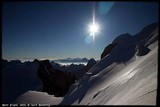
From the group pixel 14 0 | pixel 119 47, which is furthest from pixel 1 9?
pixel 119 47

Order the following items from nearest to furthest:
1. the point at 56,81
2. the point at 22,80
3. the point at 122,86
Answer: the point at 122,86 → the point at 56,81 → the point at 22,80

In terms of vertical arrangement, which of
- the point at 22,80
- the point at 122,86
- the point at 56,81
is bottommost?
the point at 122,86

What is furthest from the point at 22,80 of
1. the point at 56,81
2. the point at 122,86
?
the point at 122,86

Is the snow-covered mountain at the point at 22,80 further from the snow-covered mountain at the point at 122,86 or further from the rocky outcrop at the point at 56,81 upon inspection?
the snow-covered mountain at the point at 122,86

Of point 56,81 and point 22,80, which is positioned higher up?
point 22,80

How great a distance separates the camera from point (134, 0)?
2.87 metres

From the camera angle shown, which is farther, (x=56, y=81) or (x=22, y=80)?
(x=22, y=80)

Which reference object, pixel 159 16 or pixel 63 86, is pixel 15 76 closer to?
pixel 63 86

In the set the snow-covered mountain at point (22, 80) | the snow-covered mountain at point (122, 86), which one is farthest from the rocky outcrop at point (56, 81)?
the snow-covered mountain at point (22, 80)

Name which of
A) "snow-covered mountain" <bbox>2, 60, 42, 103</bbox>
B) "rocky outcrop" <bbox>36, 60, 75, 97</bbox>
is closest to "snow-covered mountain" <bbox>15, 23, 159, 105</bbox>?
"rocky outcrop" <bbox>36, 60, 75, 97</bbox>

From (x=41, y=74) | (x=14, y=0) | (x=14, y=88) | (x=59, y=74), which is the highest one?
(x=14, y=88)

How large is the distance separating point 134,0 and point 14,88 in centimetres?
16607

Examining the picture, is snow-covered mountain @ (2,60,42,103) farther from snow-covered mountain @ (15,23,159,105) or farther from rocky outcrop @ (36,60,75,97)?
snow-covered mountain @ (15,23,159,105)

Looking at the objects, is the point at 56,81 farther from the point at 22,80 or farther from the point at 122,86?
the point at 22,80
